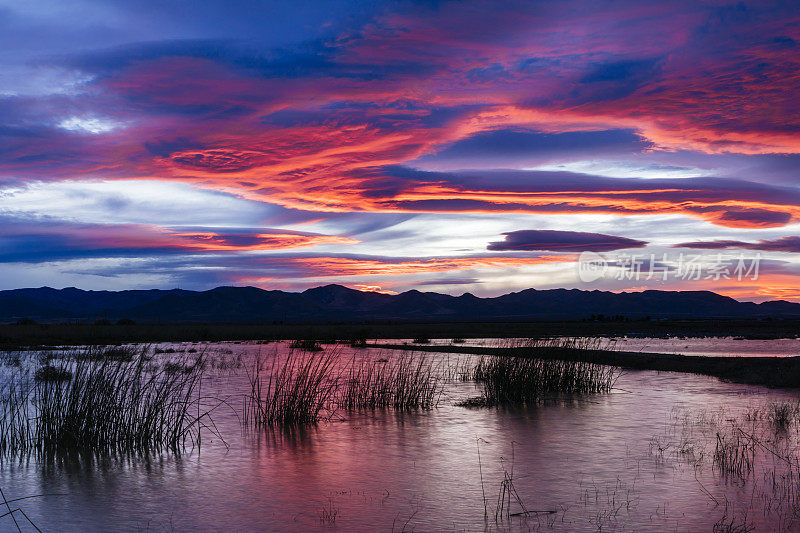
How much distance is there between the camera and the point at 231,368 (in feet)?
106

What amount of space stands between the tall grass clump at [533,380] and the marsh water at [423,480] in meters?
3.17

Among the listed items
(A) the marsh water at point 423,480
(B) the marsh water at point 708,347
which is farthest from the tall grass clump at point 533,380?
(B) the marsh water at point 708,347

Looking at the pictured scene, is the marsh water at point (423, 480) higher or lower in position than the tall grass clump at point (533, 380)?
lower

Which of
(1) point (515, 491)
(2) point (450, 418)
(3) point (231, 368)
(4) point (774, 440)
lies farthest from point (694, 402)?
(3) point (231, 368)

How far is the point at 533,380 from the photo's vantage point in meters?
21.1

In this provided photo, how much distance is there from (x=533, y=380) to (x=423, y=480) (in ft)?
35.4

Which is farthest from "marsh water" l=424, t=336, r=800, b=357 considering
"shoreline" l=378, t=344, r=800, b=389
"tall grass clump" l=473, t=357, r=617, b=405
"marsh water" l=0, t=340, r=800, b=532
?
"marsh water" l=0, t=340, r=800, b=532

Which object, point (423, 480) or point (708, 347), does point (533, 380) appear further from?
point (708, 347)

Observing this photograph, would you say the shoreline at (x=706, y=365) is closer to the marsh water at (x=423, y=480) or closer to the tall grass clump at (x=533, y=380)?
the tall grass clump at (x=533, y=380)

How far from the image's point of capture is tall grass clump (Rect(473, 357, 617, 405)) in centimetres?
2067

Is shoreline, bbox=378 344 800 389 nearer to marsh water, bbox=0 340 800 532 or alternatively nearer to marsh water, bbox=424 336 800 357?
marsh water, bbox=424 336 800 357

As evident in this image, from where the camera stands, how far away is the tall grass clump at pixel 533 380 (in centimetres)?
2067

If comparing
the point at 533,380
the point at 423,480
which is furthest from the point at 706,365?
the point at 423,480

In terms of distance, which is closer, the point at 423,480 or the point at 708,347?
the point at 423,480
